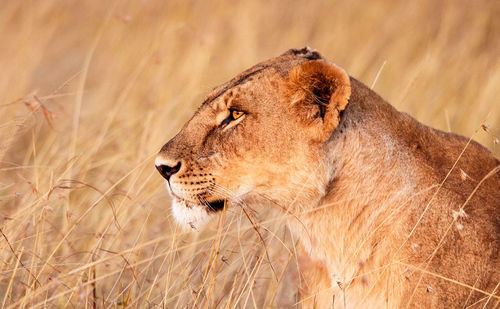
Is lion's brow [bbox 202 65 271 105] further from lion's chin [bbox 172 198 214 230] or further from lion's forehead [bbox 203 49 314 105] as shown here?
lion's chin [bbox 172 198 214 230]

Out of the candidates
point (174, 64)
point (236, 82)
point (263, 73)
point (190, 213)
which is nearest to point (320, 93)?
point (263, 73)

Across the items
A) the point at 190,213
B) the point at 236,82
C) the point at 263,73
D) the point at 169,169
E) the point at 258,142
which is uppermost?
the point at 263,73

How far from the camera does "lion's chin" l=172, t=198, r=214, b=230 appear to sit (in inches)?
137

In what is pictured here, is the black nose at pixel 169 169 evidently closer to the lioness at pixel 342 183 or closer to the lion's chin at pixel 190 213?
the lioness at pixel 342 183

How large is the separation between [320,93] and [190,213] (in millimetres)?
836

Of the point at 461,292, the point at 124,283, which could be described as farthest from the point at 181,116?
the point at 461,292

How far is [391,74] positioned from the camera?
905cm

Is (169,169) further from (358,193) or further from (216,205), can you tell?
(358,193)

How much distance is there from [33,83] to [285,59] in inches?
232

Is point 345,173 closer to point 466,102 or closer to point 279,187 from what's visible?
point 279,187

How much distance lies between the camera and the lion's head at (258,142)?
333 cm

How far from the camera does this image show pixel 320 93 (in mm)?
3373

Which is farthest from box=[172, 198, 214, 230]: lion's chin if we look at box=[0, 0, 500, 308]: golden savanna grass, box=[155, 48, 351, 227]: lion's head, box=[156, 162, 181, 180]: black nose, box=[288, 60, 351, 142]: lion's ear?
box=[0, 0, 500, 308]: golden savanna grass

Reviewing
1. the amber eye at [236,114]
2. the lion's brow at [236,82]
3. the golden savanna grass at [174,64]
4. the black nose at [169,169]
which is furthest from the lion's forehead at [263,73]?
the golden savanna grass at [174,64]
